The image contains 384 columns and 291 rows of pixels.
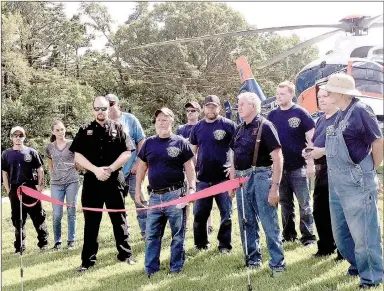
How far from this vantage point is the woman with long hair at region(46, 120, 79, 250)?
566cm

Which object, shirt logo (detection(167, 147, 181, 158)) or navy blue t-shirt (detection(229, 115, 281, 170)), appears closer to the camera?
navy blue t-shirt (detection(229, 115, 281, 170))

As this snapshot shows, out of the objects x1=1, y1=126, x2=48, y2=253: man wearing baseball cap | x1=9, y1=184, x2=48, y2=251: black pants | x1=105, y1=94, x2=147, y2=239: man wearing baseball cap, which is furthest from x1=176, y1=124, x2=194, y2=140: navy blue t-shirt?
x1=9, y1=184, x2=48, y2=251: black pants

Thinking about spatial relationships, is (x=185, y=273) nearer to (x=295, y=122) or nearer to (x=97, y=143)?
(x=97, y=143)

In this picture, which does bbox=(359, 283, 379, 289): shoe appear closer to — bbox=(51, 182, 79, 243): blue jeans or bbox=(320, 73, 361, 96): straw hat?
bbox=(320, 73, 361, 96): straw hat

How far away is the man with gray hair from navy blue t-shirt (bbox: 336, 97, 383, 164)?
0.70m

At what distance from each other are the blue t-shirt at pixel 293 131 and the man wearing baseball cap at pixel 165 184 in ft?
3.58

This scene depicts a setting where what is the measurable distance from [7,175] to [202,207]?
107 inches

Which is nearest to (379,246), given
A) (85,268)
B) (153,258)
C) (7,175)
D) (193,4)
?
(153,258)

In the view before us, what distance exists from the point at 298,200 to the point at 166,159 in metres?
1.60

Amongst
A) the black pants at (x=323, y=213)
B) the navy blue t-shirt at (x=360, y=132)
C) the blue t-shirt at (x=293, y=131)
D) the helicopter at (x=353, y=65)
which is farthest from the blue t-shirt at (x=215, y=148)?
the helicopter at (x=353, y=65)

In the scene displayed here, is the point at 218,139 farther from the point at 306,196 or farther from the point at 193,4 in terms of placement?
the point at 193,4

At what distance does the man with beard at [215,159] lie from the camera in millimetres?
4773

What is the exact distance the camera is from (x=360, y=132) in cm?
321

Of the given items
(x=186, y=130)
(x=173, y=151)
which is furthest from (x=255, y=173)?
(x=186, y=130)
